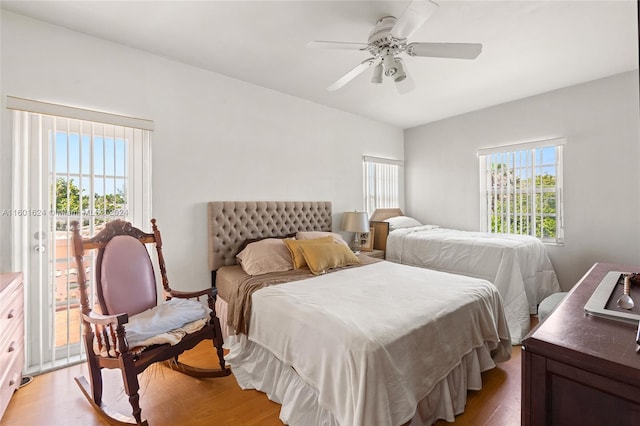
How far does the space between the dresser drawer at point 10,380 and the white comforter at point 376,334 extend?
128cm

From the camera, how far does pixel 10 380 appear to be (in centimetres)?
176

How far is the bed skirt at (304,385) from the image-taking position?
1.61m

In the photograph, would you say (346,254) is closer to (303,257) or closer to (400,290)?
(303,257)

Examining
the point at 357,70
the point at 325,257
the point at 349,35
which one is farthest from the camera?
the point at 325,257

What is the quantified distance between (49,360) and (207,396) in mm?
1405

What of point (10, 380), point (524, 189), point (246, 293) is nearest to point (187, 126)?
point (246, 293)

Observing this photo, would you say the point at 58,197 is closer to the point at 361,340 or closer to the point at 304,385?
the point at 304,385

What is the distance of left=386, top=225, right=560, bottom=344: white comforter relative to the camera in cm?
294

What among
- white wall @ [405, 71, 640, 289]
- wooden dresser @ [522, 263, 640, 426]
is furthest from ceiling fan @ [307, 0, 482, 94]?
white wall @ [405, 71, 640, 289]

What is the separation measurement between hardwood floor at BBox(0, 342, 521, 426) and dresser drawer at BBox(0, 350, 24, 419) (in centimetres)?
12

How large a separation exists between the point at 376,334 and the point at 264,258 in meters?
1.56

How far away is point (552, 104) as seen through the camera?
3672 millimetres

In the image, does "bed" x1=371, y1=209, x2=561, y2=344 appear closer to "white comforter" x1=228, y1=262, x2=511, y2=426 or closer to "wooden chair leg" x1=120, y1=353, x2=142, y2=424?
"white comforter" x1=228, y1=262, x2=511, y2=426

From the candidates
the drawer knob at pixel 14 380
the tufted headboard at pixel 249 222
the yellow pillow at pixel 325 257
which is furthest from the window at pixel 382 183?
the drawer knob at pixel 14 380
